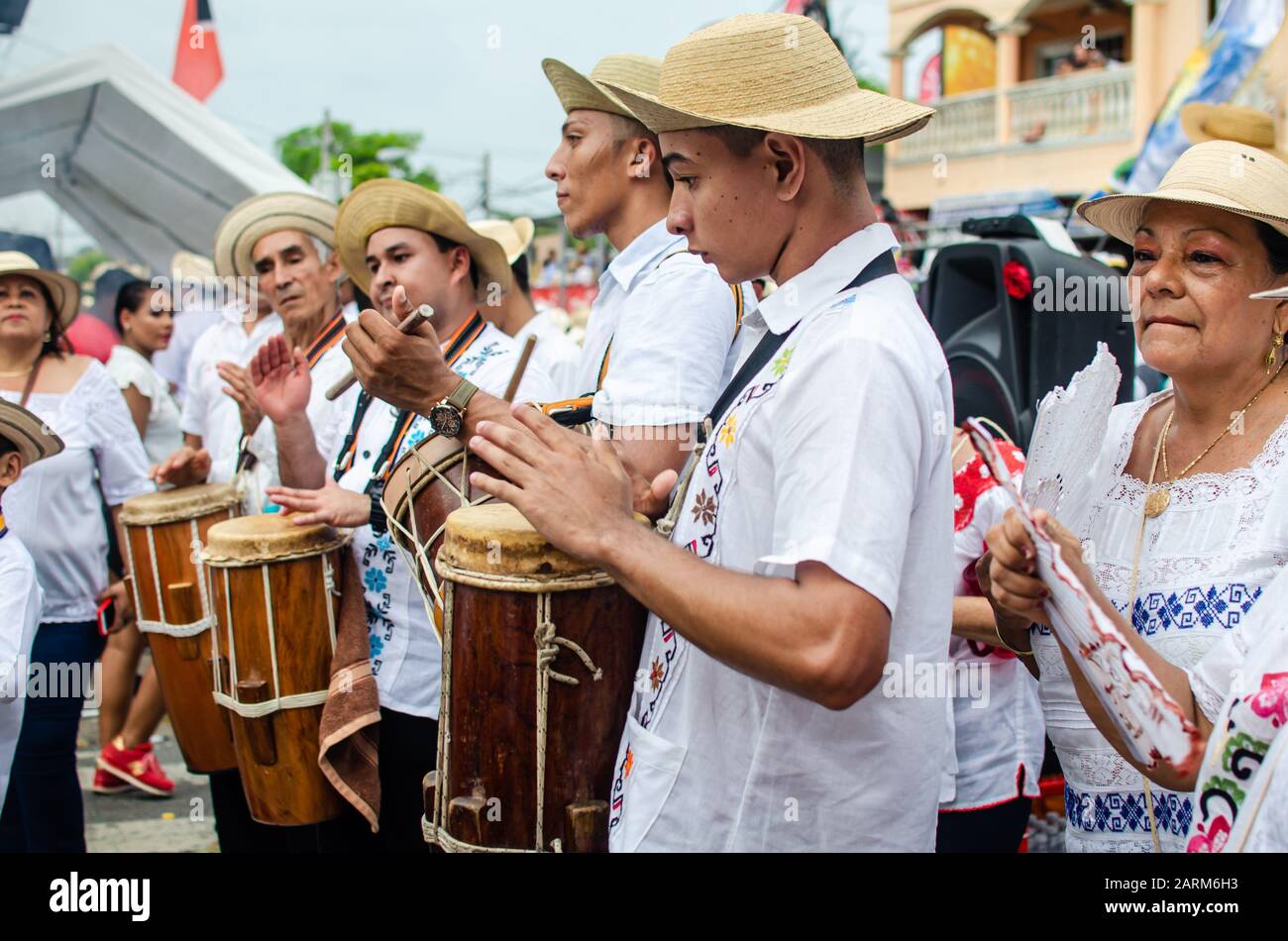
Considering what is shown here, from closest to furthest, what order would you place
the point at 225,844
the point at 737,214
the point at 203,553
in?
the point at 737,214 → the point at 203,553 → the point at 225,844

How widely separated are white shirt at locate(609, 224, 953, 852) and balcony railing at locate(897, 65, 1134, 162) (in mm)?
18341

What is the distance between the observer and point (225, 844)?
3.90 metres

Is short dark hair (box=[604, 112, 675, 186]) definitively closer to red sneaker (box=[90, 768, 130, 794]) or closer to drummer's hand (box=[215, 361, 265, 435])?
drummer's hand (box=[215, 361, 265, 435])

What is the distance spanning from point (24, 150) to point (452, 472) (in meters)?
8.47

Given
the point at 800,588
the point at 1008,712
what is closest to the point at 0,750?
the point at 800,588

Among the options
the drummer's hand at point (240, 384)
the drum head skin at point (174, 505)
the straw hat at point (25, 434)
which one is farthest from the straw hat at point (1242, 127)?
the straw hat at point (25, 434)

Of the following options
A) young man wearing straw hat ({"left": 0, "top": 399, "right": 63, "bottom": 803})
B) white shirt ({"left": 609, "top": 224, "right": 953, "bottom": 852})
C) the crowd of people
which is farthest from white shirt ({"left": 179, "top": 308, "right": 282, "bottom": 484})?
white shirt ({"left": 609, "top": 224, "right": 953, "bottom": 852})

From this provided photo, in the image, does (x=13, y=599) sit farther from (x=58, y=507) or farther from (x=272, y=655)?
(x=58, y=507)

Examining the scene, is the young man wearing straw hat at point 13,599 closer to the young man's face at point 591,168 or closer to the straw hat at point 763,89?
the young man's face at point 591,168

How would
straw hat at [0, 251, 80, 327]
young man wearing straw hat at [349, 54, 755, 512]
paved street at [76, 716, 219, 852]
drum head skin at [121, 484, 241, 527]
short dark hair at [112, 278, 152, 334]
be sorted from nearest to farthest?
young man wearing straw hat at [349, 54, 755, 512] → drum head skin at [121, 484, 241, 527] → straw hat at [0, 251, 80, 327] → paved street at [76, 716, 219, 852] → short dark hair at [112, 278, 152, 334]

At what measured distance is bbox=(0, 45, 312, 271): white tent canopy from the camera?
9086mm

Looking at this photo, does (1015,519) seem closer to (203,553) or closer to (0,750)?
(203,553)

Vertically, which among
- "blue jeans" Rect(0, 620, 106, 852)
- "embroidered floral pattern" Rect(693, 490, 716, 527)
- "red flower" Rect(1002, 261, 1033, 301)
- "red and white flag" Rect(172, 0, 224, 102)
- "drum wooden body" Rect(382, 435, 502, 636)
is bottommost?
"blue jeans" Rect(0, 620, 106, 852)

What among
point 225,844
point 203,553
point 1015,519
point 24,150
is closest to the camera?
point 1015,519
